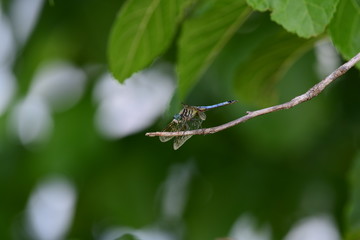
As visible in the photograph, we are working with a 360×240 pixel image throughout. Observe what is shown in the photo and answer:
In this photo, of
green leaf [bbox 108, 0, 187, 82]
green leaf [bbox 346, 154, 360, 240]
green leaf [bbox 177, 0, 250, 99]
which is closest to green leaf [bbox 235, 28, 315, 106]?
green leaf [bbox 177, 0, 250, 99]

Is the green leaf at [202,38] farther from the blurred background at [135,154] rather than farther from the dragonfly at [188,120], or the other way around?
the blurred background at [135,154]

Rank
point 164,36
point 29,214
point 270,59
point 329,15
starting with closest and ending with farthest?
point 329,15 → point 164,36 → point 270,59 → point 29,214

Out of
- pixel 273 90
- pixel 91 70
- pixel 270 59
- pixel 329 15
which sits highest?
pixel 329 15

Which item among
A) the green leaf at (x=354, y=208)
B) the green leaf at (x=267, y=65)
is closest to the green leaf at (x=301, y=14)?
the green leaf at (x=267, y=65)

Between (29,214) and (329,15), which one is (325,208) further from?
(329,15)

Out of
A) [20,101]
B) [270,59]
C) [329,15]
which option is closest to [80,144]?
[20,101]
